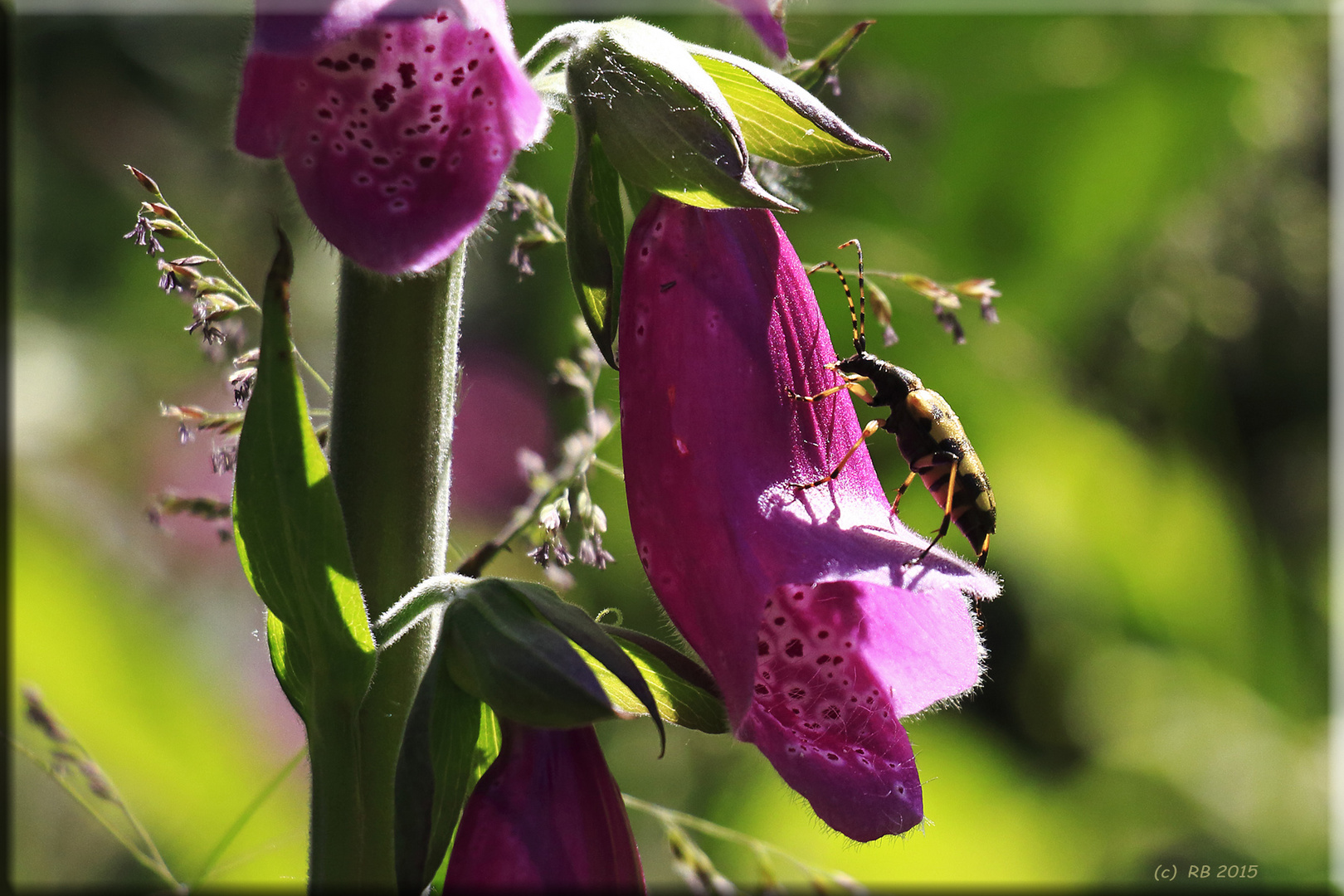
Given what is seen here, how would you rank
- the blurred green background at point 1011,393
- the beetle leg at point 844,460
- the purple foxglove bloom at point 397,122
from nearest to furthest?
the purple foxglove bloom at point 397,122, the beetle leg at point 844,460, the blurred green background at point 1011,393

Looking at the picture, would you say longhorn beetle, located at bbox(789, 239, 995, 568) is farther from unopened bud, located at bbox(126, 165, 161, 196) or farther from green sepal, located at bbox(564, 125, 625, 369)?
unopened bud, located at bbox(126, 165, 161, 196)

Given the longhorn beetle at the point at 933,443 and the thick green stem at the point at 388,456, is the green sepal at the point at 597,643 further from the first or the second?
the longhorn beetle at the point at 933,443

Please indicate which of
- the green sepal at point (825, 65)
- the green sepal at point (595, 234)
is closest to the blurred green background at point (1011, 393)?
the green sepal at point (825, 65)

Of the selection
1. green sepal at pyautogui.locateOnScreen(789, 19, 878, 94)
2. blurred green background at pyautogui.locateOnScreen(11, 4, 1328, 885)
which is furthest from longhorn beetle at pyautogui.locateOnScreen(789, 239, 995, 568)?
blurred green background at pyautogui.locateOnScreen(11, 4, 1328, 885)

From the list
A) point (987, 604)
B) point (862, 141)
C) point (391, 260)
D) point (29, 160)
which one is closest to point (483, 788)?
point (391, 260)

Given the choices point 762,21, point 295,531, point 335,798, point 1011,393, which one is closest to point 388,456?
point 295,531

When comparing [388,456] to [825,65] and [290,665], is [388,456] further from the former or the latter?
[825,65]
